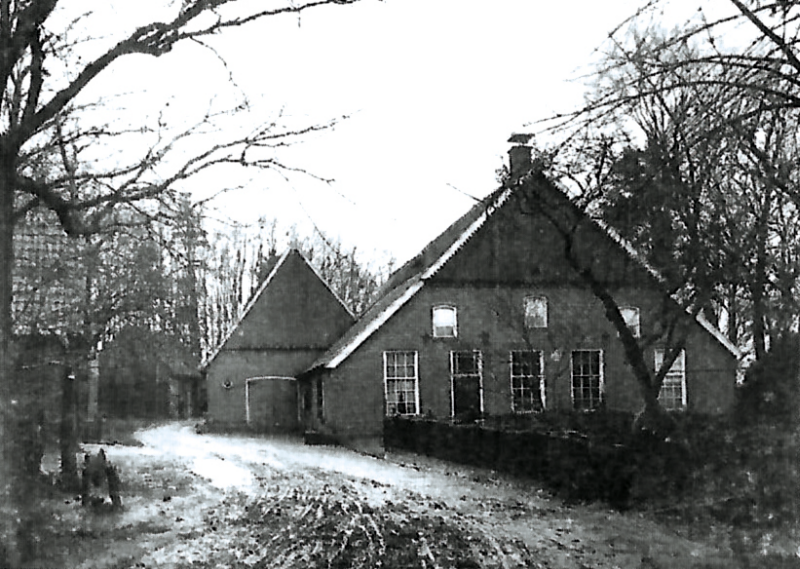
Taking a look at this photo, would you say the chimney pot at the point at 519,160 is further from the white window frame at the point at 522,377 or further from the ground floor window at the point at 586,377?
the ground floor window at the point at 586,377

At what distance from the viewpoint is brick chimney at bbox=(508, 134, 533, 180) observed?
30.3 ft

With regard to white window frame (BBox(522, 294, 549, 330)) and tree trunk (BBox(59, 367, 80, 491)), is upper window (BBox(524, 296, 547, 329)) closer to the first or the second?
white window frame (BBox(522, 294, 549, 330))

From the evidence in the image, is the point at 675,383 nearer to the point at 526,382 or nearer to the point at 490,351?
the point at 526,382

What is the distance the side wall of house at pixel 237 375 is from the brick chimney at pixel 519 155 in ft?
78.9

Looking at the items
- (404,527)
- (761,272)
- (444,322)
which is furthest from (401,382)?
(404,527)

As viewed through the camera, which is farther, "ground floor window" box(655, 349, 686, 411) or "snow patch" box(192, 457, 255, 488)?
"ground floor window" box(655, 349, 686, 411)

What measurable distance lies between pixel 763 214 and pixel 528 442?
552 centimetres

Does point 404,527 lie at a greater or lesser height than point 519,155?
lesser

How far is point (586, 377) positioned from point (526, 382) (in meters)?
1.69

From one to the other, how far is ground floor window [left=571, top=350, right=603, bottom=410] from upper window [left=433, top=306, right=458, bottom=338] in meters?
3.64

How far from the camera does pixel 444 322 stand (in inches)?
1158

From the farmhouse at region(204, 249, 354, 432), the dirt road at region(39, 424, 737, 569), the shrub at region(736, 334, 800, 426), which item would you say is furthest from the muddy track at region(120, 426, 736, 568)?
the farmhouse at region(204, 249, 354, 432)

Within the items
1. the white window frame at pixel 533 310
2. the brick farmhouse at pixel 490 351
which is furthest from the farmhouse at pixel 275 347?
the white window frame at pixel 533 310

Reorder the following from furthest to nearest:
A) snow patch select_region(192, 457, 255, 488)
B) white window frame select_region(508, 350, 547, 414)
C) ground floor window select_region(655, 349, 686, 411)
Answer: ground floor window select_region(655, 349, 686, 411), white window frame select_region(508, 350, 547, 414), snow patch select_region(192, 457, 255, 488)
